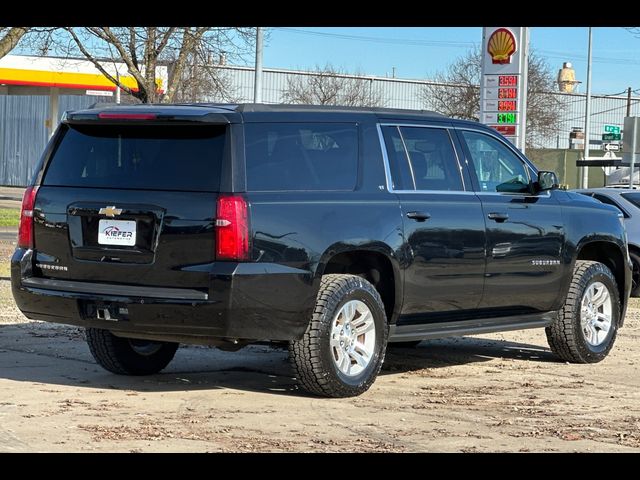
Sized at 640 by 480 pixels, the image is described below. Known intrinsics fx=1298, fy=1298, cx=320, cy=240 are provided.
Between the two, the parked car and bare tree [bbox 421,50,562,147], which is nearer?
the parked car

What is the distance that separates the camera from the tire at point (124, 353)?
9391mm

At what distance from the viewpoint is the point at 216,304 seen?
7.88 m

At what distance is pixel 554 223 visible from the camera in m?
10.2

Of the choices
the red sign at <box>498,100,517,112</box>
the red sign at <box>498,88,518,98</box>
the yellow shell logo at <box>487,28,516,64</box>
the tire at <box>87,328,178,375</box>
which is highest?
the yellow shell logo at <box>487,28,516,64</box>

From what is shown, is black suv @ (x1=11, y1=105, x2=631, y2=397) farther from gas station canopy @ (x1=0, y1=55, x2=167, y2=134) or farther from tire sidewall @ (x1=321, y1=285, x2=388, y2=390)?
gas station canopy @ (x1=0, y1=55, x2=167, y2=134)

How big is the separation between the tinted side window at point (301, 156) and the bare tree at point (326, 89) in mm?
58835

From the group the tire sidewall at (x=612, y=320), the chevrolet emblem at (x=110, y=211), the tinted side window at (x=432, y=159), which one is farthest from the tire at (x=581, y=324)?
the chevrolet emblem at (x=110, y=211)

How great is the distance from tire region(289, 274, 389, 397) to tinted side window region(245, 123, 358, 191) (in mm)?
663

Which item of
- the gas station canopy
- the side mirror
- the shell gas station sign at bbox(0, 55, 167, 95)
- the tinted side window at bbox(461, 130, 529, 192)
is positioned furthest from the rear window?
the shell gas station sign at bbox(0, 55, 167, 95)

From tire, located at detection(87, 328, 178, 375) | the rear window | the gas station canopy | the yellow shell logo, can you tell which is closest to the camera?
the rear window

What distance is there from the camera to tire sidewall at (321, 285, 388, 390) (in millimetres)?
8336

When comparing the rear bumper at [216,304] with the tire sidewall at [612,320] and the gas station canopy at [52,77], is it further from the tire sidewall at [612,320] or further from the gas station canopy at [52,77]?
the gas station canopy at [52,77]

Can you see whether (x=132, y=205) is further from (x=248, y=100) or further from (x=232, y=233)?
(x=248, y=100)

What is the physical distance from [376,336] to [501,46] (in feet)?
51.3
